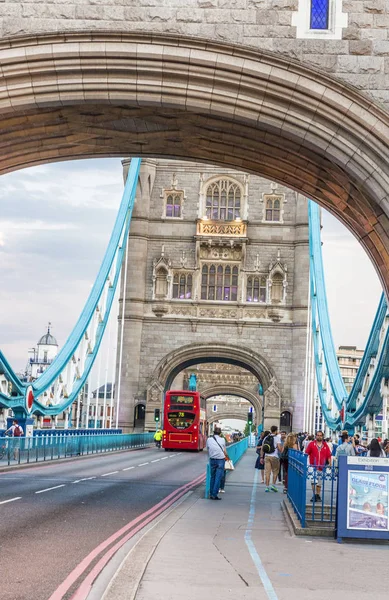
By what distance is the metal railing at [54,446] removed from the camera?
27.1 meters

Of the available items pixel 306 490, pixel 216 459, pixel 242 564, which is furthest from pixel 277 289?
pixel 242 564

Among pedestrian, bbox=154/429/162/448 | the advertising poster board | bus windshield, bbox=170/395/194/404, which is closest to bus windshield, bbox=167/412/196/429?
bus windshield, bbox=170/395/194/404

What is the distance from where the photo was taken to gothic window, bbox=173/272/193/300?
55469mm

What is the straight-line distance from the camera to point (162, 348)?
5475 cm

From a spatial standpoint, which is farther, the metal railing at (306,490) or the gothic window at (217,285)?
the gothic window at (217,285)

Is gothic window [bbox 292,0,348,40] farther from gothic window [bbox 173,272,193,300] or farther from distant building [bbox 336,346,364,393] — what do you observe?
distant building [bbox 336,346,364,393]

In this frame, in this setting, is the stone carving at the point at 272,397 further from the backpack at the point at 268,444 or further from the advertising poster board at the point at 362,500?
the advertising poster board at the point at 362,500

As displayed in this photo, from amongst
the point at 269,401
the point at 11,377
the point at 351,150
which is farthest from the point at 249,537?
the point at 269,401

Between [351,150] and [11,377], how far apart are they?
18635 millimetres

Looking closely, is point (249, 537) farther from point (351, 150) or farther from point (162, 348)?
point (162, 348)

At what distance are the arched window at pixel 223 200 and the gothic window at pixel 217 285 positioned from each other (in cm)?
323

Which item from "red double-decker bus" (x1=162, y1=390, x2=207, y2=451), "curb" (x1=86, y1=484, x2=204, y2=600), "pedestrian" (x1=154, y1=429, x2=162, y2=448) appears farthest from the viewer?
"pedestrian" (x1=154, y1=429, x2=162, y2=448)

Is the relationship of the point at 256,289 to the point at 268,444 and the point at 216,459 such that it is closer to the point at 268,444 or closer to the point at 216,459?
the point at 268,444

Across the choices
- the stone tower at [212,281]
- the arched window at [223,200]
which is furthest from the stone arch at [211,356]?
the arched window at [223,200]
